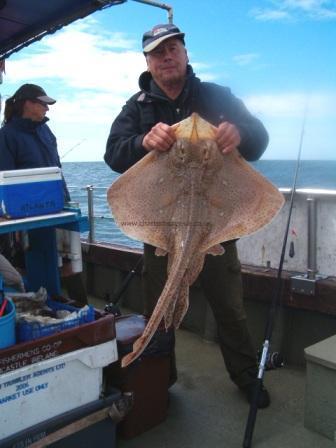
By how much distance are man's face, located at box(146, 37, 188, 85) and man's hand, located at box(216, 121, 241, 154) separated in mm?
841

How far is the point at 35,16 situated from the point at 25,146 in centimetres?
165

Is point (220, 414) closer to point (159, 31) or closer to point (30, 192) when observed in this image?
point (30, 192)

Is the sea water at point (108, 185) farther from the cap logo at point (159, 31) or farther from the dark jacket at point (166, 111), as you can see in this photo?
the cap logo at point (159, 31)

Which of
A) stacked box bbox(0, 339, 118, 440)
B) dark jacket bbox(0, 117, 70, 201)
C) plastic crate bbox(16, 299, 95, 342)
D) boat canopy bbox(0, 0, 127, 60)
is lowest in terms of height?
stacked box bbox(0, 339, 118, 440)

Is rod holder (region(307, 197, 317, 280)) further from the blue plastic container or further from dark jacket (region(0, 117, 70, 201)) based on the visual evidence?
the blue plastic container

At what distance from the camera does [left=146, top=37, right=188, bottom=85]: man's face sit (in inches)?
120

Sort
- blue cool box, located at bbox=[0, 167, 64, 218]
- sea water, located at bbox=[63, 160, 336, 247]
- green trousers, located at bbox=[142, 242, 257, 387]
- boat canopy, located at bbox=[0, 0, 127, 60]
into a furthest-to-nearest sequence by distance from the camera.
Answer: sea water, located at bbox=[63, 160, 336, 247]
boat canopy, located at bbox=[0, 0, 127, 60]
green trousers, located at bbox=[142, 242, 257, 387]
blue cool box, located at bbox=[0, 167, 64, 218]

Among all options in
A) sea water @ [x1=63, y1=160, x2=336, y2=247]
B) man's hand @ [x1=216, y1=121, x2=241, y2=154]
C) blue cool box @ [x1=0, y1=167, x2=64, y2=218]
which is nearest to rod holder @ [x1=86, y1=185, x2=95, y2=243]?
sea water @ [x1=63, y1=160, x2=336, y2=247]

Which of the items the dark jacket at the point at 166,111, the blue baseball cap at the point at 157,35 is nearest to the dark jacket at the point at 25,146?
the dark jacket at the point at 166,111

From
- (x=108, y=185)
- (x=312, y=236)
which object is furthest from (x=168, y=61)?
(x=108, y=185)

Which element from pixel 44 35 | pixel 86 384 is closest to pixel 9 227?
pixel 86 384

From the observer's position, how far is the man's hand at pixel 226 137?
8.09ft

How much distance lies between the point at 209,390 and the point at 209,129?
252 cm

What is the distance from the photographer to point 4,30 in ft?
19.2
